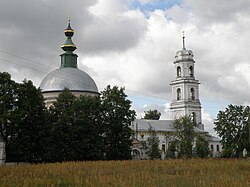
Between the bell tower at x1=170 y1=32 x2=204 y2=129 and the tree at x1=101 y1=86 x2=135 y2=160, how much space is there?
3441 cm

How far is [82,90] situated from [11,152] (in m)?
18.2

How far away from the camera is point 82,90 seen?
55188mm

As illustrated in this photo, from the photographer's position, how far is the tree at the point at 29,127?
3812 cm

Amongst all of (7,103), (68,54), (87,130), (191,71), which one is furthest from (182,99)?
(7,103)

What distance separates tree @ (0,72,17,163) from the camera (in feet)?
119

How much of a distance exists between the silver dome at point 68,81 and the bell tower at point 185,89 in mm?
26599

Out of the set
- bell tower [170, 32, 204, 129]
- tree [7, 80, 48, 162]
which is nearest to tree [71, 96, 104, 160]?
tree [7, 80, 48, 162]

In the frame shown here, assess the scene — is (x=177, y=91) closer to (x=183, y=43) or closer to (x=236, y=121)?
(x=183, y=43)

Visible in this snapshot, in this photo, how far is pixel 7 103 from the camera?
37156 mm

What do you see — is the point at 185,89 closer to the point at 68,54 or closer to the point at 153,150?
the point at 153,150

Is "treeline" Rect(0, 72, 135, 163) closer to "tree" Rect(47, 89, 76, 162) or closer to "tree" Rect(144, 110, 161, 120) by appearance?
"tree" Rect(47, 89, 76, 162)

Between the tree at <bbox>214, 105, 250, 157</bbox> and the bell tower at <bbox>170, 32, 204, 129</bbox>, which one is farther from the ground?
the bell tower at <bbox>170, 32, 204, 129</bbox>

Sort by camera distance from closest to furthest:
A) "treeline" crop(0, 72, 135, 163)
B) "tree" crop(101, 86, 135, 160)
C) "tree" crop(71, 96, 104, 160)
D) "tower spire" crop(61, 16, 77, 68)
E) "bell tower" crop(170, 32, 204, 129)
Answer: "treeline" crop(0, 72, 135, 163) < "tree" crop(71, 96, 104, 160) < "tree" crop(101, 86, 135, 160) < "tower spire" crop(61, 16, 77, 68) < "bell tower" crop(170, 32, 204, 129)

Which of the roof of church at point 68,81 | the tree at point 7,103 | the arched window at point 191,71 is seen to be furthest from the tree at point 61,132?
the arched window at point 191,71
